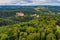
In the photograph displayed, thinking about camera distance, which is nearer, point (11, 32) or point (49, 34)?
point (49, 34)

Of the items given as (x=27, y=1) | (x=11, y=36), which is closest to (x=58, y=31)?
(x=11, y=36)

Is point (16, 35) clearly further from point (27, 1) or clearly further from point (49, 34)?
point (27, 1)

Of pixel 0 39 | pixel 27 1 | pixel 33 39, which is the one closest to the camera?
pixel 33 39

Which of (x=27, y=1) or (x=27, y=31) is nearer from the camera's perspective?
(x=27, y=31)

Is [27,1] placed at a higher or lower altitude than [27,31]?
lower

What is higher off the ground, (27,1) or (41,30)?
(41,30)

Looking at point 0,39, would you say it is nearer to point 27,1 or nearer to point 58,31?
point 58,31

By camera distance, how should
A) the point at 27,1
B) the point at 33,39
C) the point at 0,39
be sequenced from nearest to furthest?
the point at 33,39, the point at 0,39, the point at 27,1

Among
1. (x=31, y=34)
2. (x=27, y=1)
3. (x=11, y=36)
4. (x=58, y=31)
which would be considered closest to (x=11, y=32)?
→ (x=11, y=36)

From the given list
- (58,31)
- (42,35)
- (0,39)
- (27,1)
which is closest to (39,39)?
(42,35)
